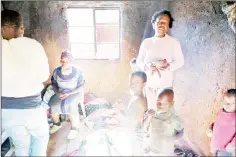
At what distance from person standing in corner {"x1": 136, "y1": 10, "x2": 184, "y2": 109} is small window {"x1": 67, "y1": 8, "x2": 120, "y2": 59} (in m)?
0.15

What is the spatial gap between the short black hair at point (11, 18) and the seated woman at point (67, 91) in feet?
0.91

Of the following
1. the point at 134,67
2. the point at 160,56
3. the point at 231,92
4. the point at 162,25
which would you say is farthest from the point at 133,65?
the point at 231,92

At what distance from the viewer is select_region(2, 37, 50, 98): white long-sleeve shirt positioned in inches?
72.4

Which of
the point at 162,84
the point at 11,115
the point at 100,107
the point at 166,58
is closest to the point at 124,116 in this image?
the point at 100,107

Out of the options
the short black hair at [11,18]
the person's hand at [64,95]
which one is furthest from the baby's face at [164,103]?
the short black hair at [11,18]

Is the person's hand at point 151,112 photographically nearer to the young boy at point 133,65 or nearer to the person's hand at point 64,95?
the young boy at point 133,65

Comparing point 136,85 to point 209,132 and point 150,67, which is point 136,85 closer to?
point 150,67

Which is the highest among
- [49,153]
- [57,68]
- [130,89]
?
[57,68]

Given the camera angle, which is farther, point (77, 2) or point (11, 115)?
point (11, 115)

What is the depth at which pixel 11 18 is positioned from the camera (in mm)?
1807

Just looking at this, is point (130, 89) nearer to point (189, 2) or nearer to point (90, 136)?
point (90, 136)

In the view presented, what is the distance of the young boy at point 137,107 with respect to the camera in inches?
74.0

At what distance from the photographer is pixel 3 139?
1.96 metres

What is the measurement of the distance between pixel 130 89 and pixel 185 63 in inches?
12.5
